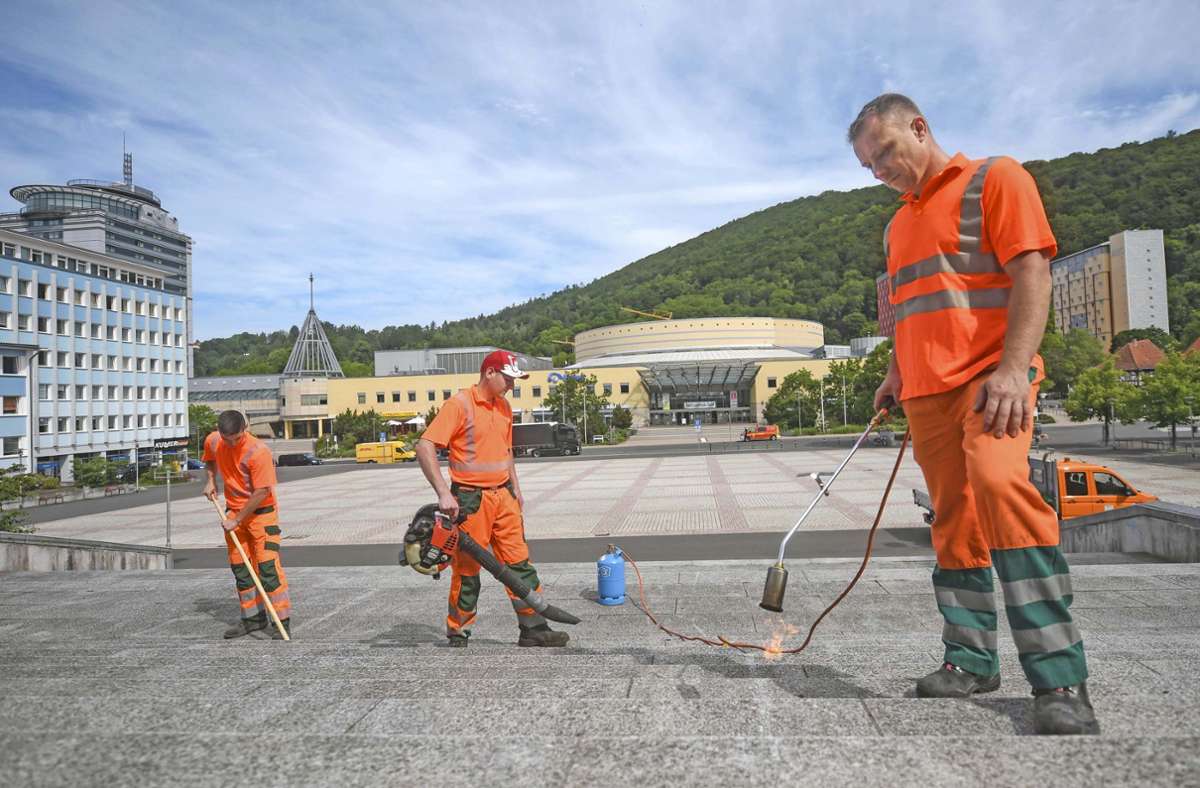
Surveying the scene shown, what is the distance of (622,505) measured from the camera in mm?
21906

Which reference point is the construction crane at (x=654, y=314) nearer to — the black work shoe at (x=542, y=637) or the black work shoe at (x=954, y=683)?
the black work shoe at (x=542, y=637)

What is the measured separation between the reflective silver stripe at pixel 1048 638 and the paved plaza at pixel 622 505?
1095 centimetres

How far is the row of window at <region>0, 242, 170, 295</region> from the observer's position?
161ft

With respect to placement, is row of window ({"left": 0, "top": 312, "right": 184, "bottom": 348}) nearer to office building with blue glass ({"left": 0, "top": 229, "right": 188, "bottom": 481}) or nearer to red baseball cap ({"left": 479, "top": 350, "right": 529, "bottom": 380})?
office building with blue glass ({"left": 0, "top": 229, "right": 188, "bottom": 481})

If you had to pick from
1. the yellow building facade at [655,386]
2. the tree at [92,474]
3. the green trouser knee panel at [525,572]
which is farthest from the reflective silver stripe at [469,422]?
the yellow building facade at [655,386]

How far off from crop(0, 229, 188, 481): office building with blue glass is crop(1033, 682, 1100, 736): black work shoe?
1639 inches

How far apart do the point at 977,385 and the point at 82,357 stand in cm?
6178

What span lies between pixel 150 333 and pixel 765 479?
173 feet

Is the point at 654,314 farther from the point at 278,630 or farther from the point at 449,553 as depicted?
the point at 449,553

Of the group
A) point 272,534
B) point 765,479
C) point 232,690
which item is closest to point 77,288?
point 765,479

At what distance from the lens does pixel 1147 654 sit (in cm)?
300

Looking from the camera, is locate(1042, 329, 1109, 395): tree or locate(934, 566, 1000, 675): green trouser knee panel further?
locate(1042, 329, 1109, 395): tree

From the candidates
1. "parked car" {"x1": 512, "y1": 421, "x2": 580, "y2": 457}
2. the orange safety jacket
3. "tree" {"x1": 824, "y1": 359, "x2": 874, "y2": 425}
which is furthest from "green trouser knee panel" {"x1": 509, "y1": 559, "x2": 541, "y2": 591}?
"tree" {"x1": 824, "y1": 359, "x2": 874, "y2": 425}

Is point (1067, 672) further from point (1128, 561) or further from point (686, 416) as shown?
point (686, 416)
